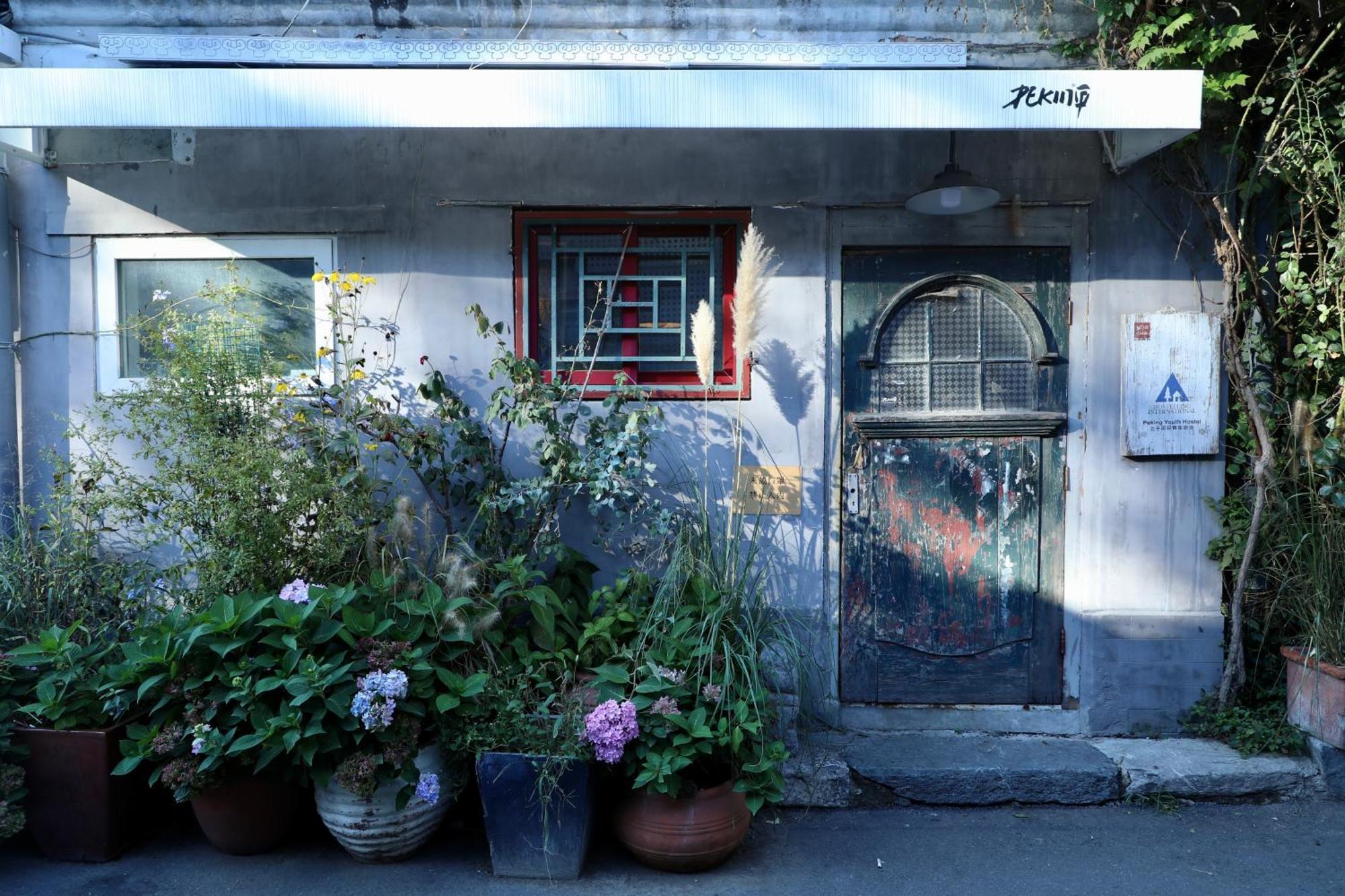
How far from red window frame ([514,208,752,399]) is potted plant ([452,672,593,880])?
1.71 meters

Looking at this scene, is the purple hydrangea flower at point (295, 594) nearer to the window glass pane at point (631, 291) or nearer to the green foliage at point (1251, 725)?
the window glass pane at point (631, 291)

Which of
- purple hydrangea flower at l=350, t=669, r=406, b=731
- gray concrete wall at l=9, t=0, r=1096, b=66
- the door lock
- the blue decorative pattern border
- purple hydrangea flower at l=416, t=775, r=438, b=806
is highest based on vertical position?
gray concrete wall at l=9, t=0, r=1096, b=66

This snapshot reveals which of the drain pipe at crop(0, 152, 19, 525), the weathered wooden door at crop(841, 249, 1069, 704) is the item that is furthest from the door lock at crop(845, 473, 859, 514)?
the drain pipe at crop(0, 152, 19, 525)

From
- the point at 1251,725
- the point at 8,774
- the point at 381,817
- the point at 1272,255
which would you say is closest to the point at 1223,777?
the point at 1251,725

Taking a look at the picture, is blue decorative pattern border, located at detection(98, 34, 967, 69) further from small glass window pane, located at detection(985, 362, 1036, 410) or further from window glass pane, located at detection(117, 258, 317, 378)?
small glass window pane, located at detection(985, 362, 1036, 410)

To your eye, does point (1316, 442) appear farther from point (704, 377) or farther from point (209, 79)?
point (209, 79)

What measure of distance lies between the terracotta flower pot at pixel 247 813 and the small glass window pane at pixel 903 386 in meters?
3.26

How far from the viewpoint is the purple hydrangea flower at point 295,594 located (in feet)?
12.1

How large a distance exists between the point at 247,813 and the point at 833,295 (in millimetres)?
3485

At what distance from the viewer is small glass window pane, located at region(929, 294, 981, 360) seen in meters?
4.73

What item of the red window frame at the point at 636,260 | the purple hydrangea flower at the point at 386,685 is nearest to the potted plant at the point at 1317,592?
the red window frame at the point at 636,260

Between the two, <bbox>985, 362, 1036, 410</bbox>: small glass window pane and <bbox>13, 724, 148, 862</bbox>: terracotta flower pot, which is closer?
<bbox>13, 724, 148, 862</bbox>: terracotta flower pot

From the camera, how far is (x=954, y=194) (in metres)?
4.40

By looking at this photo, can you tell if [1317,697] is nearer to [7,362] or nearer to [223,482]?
[223,482]
